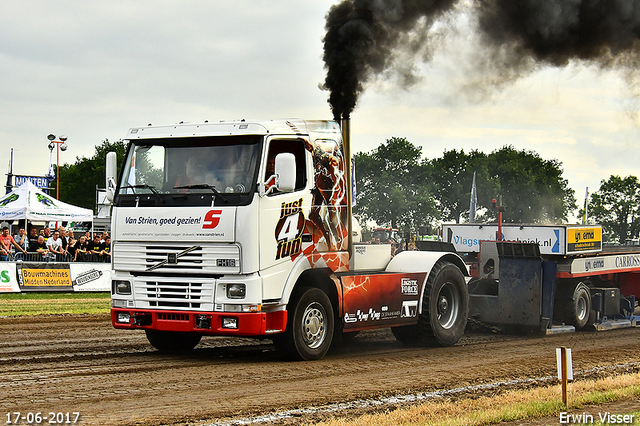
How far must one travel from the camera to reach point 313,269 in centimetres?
1013

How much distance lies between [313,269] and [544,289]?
5387mm

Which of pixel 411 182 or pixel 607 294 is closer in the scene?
pixel 607 294

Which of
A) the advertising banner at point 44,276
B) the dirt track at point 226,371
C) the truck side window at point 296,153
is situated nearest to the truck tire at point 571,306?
the dirt track at point 226,371

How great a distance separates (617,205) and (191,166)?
84.5 metres

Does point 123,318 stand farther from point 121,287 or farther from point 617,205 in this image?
point 617,205

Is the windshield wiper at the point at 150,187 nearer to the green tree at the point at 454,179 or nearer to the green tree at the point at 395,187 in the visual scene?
the green tree at the point at 395,187

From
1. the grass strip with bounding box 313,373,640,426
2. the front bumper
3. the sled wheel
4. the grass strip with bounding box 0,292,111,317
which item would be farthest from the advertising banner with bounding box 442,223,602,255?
the grass strip with bounding box 0,292,111,317

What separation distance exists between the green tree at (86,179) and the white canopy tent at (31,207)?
203 ft

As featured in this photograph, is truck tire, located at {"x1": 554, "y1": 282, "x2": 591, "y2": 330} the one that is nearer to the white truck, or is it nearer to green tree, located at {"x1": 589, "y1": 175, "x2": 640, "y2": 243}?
the white truck

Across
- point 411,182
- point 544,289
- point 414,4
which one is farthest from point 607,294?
point 411,182

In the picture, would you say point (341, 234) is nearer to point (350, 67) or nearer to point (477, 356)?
point (477, 356)

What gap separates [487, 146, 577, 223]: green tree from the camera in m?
90.1

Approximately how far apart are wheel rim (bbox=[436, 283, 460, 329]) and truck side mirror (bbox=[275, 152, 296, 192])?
4100 mm

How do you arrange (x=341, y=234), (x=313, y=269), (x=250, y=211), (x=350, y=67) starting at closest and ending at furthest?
(x=250, y=211) < (x=313, y=269) < (x=341, y=234) < (x=350, y=67)
